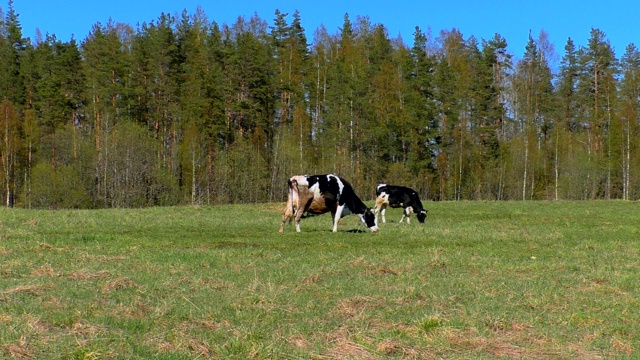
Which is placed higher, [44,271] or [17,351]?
[44,271]

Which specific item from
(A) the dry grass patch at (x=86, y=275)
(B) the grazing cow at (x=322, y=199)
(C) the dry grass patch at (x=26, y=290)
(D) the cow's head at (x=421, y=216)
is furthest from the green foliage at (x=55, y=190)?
(C) the dry grass patch at (x=26, y=290)

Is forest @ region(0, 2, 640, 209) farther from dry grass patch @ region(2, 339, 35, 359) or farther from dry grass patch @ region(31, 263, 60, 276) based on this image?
dry grass patch @ region(2, 339, 35, 359)

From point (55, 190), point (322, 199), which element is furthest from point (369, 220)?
point (55, 190)

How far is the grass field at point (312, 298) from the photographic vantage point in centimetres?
699

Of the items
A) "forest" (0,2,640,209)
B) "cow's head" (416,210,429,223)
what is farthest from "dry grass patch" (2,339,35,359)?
"forest" (0,2,640,209)

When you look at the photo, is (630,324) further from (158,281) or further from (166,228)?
(166,228)

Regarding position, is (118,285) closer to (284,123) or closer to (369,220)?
(369,220)

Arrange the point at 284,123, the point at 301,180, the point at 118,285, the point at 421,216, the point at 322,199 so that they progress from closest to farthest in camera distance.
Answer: the point at 118,285, the point at 301,180, the point at 322,199, the point at 421,216, the point at 284,123

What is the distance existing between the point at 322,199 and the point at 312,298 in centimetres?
1259

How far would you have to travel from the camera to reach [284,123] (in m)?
70.2

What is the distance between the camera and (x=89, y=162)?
6256cm

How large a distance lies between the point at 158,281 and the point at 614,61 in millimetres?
71549

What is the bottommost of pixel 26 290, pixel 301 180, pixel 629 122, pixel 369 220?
pixel 26 290

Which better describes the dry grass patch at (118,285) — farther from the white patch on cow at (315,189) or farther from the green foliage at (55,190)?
the green foliage at (55,190)
